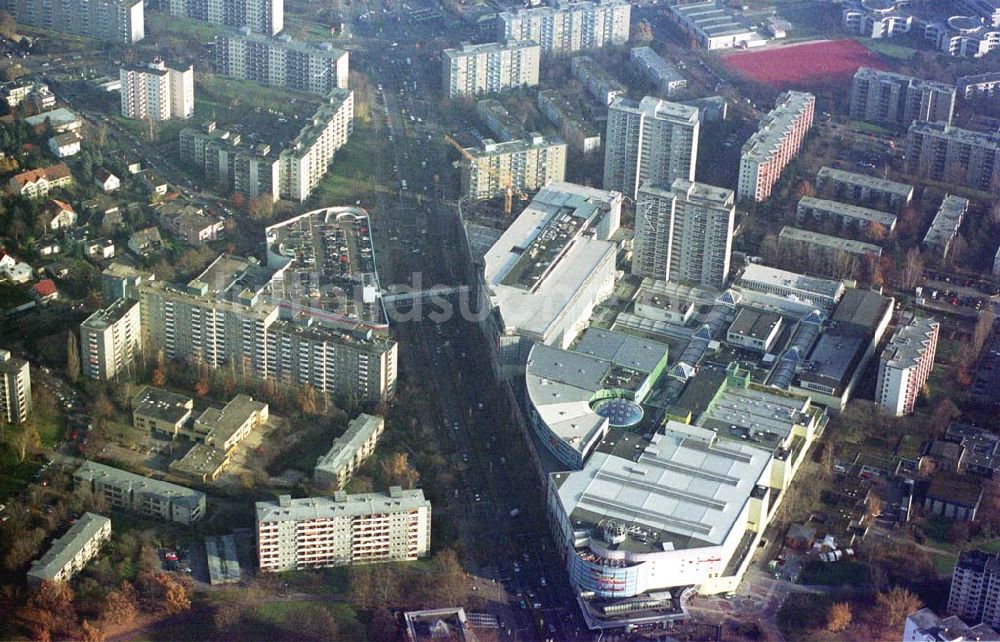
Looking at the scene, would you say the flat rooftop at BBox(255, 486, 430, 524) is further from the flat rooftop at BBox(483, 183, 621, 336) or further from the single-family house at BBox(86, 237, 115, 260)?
the single-family house at BBox(86, 237, 115, 260)

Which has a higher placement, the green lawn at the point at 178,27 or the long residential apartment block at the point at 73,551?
the green lawn at the point at 178,27

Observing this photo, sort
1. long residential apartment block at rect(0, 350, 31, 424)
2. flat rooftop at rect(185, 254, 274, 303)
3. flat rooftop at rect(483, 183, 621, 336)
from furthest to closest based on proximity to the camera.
Result: flat rooftop at rect(483, 183, 621, 336) < flat rooftop at rect(185, 254, 274, 303) < long residential apartment block at rect(0, 350, 31, 424)

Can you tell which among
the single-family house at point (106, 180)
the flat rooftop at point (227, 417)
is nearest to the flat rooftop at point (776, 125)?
the single-family house at point (106, 180)

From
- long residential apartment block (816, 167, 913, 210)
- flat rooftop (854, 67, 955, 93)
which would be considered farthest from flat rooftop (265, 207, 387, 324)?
flat rooftop (854, 67, 955, 93)

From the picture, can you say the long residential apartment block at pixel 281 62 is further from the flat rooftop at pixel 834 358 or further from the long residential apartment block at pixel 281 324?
the flat rooftop at pixel 834 358

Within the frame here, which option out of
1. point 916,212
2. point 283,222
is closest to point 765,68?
point 916,212
